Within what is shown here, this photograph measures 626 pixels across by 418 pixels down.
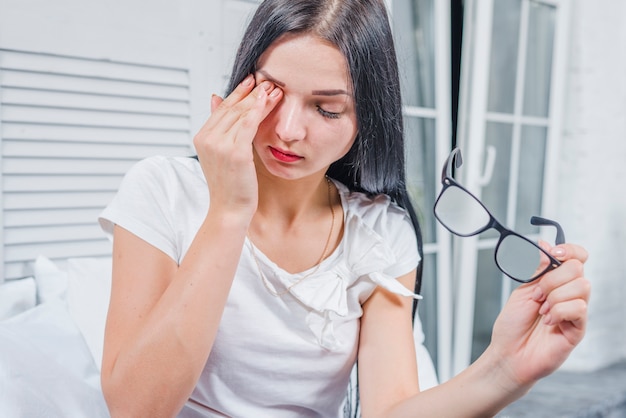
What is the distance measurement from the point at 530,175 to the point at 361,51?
231cm

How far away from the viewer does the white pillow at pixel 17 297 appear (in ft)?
3.94

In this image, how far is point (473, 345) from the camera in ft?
10.0

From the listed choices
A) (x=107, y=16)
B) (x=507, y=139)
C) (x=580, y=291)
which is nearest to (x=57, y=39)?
(x=107, y=16)

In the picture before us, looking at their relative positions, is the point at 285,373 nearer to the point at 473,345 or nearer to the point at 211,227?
the point at 211,227

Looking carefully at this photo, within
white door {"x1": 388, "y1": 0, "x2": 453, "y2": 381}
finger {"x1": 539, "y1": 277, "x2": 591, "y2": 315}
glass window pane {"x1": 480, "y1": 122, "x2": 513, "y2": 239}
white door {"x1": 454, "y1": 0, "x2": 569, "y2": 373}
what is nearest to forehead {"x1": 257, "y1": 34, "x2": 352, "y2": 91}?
finger {"x1": 539, "y1": 277, "x2": 591, "y2": 315}

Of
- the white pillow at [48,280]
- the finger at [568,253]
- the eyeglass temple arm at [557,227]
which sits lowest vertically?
the white pillow at [48,280]

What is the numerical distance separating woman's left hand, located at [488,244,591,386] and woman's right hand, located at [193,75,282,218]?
39 centimetres

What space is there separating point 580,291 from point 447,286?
78.9 inches

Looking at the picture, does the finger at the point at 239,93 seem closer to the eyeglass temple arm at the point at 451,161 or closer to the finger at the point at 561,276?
the eyeglass temple arm at the point at 451,161

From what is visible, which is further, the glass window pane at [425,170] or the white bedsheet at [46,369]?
the glass window pane at [425,170]

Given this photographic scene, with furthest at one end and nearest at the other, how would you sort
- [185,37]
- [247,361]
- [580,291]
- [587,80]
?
1. [587,80]
2. [185,37]
3. [247,361]
4. [580,291]

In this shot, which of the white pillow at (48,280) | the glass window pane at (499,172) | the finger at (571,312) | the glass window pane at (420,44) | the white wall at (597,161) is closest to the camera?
the finger at (571,312)

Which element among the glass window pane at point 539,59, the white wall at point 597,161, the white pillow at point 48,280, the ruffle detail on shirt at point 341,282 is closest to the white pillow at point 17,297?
the white pillow at point 48,280

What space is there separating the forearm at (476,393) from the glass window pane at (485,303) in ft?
7.08
